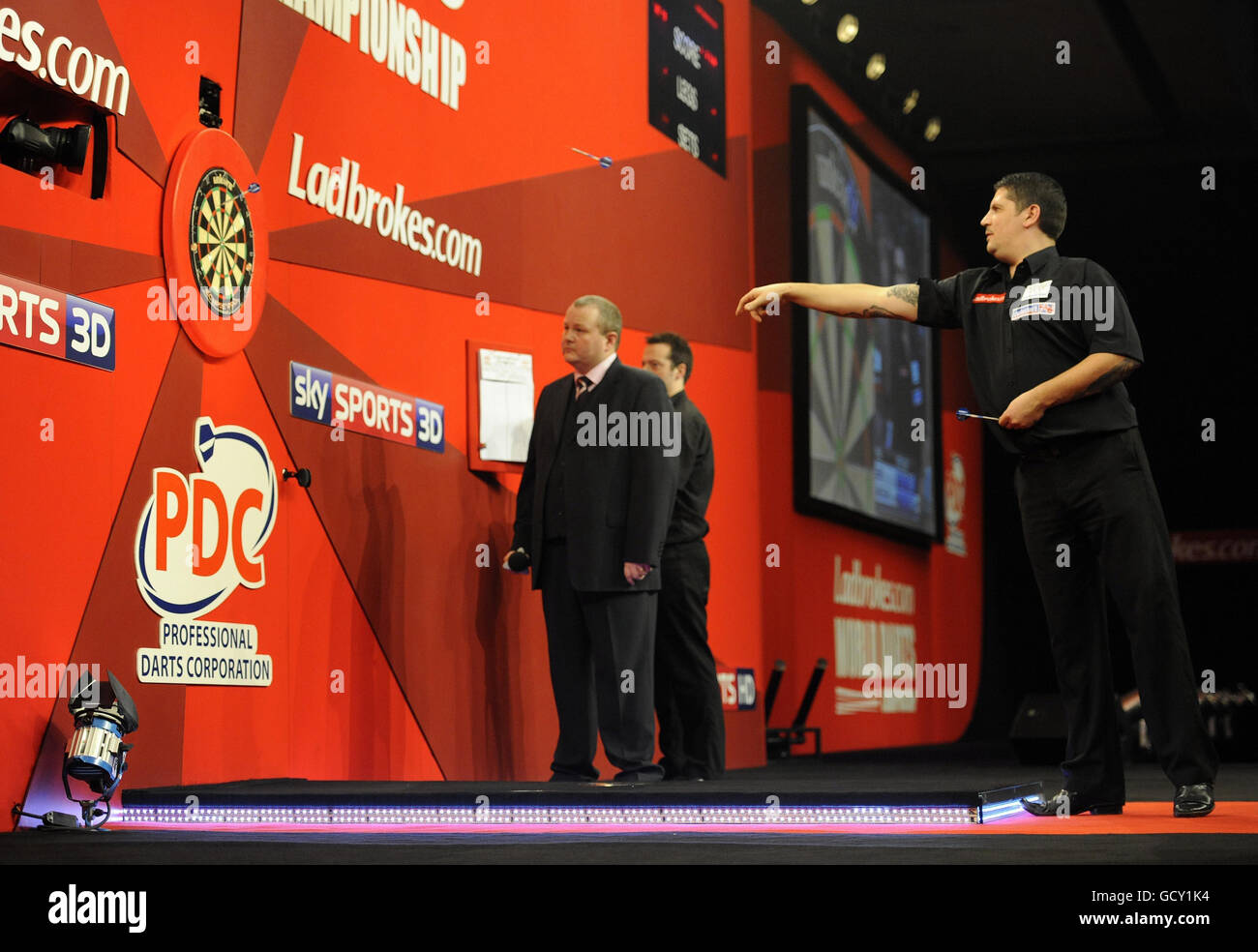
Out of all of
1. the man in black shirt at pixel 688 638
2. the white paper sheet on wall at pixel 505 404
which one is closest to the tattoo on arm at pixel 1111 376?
the man in black shirt at pixel 688 638

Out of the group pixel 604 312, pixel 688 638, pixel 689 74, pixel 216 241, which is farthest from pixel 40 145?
pixel 689 74

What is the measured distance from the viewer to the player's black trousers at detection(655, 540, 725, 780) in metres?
4.95

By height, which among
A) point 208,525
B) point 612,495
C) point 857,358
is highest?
point 857,358

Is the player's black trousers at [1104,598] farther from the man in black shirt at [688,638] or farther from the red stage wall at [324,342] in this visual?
the red stage wall at [324,342]

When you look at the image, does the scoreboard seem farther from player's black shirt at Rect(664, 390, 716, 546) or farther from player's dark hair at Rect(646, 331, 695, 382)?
player's black shirt at Rect(664, 390, 716, 546)

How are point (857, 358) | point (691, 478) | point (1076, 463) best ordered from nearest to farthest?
point (1076, 463) < point (691, 478) < point (857, 358)

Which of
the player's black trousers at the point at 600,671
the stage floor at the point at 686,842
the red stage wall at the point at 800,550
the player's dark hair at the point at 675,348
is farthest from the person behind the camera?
the red stage wall at the point at 800,550

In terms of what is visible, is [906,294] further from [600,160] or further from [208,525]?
[600,160]

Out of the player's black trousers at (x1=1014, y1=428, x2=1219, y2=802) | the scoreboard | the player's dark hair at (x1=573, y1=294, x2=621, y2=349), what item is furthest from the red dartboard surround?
the scoreboard

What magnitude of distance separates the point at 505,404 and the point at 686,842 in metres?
2.79

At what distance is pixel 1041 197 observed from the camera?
3545 millimetres

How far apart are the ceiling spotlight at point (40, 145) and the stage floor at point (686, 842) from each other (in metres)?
1.45

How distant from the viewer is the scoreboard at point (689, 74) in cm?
662
